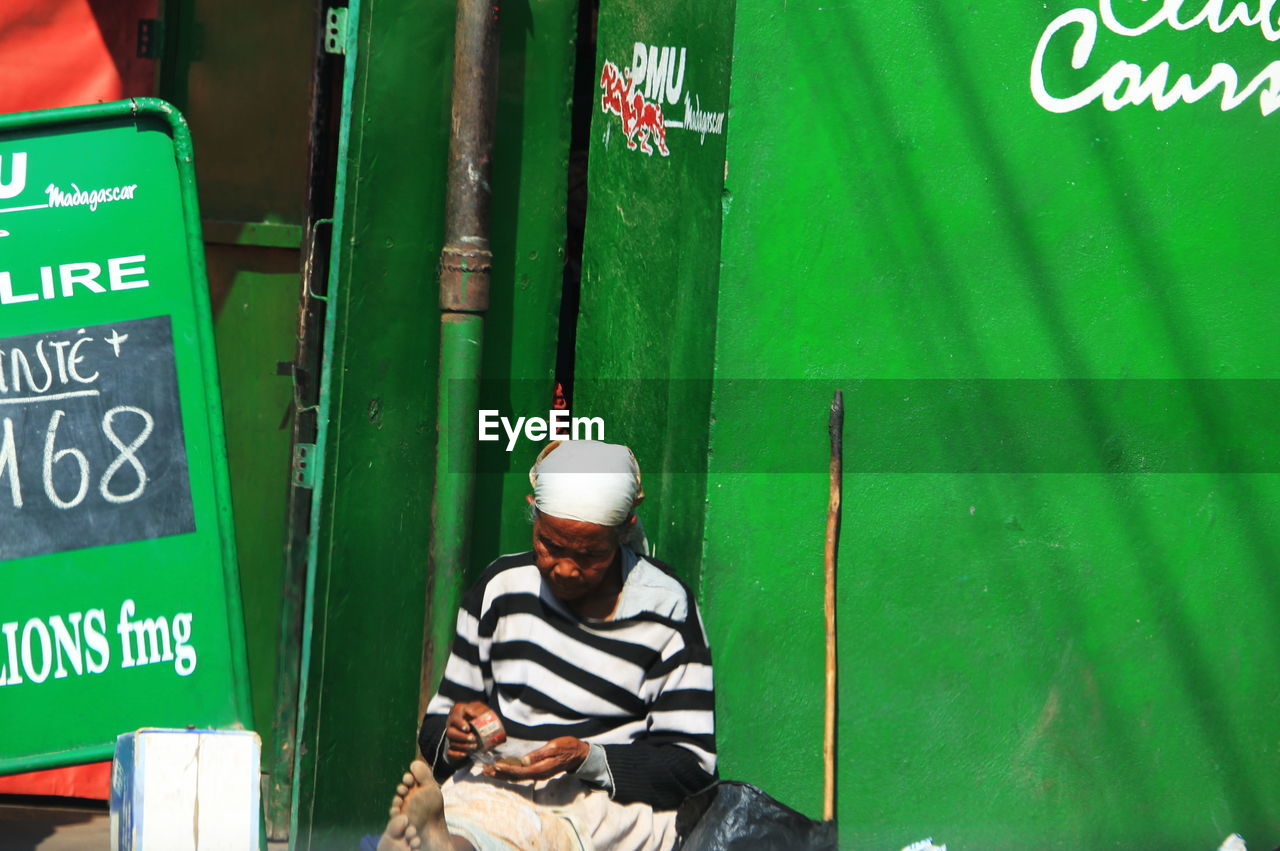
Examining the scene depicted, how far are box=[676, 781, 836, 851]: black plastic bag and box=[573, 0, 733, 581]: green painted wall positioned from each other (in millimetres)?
860

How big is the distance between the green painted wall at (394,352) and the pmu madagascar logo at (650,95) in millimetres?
170

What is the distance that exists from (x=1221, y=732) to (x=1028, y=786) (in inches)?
22.7

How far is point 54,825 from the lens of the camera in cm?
461

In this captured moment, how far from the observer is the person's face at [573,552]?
126 inches

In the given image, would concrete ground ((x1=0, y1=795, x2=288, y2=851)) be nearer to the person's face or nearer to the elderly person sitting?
the elderly person sitting

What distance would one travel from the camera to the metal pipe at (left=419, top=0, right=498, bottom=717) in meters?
3.96

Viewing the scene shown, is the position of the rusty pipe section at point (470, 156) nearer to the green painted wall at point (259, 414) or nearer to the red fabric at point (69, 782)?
the green painted wall at point (259, 414)

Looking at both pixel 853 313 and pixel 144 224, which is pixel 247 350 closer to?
pixel 144 224

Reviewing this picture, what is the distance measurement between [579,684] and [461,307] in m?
1.18

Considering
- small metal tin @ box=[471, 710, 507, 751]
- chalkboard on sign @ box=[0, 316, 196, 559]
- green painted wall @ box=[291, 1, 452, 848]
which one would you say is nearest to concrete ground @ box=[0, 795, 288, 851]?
green painted wall @ box=[291, 1, 452, 848]

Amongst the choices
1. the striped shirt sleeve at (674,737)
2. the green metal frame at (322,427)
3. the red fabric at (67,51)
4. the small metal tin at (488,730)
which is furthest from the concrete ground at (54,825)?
the red fabric at (67,51)

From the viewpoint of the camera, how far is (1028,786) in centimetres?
412

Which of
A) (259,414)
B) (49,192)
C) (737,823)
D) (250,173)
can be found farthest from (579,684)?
(250,173)

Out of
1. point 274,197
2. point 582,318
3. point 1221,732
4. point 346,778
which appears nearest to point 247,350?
point 274,197
